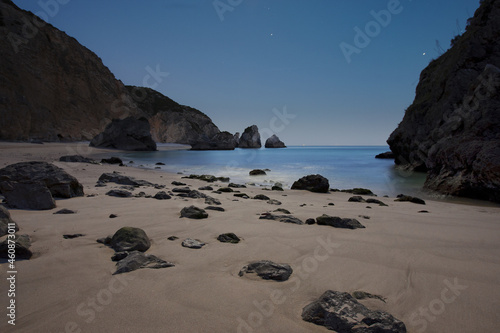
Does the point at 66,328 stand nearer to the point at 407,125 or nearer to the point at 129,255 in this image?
the point at 129,255

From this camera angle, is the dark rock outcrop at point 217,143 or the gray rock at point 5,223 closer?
the gray rock at point 5,223

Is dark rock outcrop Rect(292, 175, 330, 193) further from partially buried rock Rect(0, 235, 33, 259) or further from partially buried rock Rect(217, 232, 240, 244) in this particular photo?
partially buried rock Rect(0, 235, 33, 259)

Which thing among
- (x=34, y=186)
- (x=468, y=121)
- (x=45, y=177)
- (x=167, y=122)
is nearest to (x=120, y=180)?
(x=45, y=177)

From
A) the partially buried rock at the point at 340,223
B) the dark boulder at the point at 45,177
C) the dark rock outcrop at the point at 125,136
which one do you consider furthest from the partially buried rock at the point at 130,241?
the dark rock outcrop at the point at 125,136

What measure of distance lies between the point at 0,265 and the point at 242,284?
6.52 feet

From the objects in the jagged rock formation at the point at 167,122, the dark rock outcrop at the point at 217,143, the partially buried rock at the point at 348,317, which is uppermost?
the jagged rock formation at the point at 167,122

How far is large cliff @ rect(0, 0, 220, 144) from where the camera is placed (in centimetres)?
3588

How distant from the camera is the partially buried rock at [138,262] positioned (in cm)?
214

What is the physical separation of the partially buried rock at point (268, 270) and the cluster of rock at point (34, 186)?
12.8 feet

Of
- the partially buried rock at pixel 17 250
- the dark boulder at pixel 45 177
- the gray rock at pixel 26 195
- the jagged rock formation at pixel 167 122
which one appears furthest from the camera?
the jagged rock formation at pixel 167 122

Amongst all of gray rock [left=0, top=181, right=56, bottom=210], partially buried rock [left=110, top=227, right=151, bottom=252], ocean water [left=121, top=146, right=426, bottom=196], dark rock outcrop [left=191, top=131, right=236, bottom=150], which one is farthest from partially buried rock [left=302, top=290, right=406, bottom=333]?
dark rock outcrop [left=191, top=131, right=236, bottom=150]

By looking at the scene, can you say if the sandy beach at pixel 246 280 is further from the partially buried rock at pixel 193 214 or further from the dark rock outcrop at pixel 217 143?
the dark rock outcrop at pixel 217 143

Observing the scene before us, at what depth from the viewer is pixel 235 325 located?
1.50m

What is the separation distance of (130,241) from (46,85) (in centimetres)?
5255
